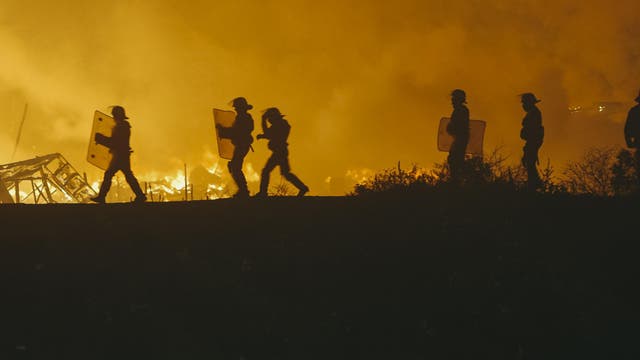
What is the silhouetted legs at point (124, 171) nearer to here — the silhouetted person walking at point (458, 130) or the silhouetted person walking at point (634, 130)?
the silhouetted person walking at point (458, 130)

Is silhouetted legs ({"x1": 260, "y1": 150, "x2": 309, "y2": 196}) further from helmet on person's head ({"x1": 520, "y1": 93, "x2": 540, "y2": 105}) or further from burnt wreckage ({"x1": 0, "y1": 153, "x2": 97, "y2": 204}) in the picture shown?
burnt wreckage ({"x1": 0, "y1": 153, "x2": 97, "y2": 204})

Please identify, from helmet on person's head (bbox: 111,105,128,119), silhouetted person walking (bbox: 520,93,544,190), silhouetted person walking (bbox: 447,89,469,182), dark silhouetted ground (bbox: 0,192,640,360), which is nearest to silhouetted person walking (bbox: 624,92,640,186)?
silhouetted person walking (bbox: 520,93,544,190)

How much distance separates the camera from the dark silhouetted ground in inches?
228

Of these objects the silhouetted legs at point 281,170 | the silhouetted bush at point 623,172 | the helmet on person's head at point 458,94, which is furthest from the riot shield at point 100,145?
the silhouetted bush at point 623,172

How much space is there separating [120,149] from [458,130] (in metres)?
6.29

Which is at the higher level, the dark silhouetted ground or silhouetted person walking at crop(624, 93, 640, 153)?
silhouetted person walking at crop(624, 93, 640, 153)

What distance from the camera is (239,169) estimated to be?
11961 mm

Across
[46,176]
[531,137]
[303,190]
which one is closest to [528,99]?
[531,137]

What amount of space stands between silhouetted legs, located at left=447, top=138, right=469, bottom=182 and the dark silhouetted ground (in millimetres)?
3058

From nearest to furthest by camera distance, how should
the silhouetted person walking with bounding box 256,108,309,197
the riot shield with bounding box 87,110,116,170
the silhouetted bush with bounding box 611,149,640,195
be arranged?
the silhouetted person walking with bounding box 256,108,309,197 < the riot shield with bounding box 87,110,116,170 < the silhouetted bush with bounding box 611,149,640,195

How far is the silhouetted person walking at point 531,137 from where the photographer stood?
39.9ft

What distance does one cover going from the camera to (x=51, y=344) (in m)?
5.44

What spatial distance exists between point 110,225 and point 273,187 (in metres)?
11.7

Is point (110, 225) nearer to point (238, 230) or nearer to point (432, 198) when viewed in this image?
point (238, 230)
